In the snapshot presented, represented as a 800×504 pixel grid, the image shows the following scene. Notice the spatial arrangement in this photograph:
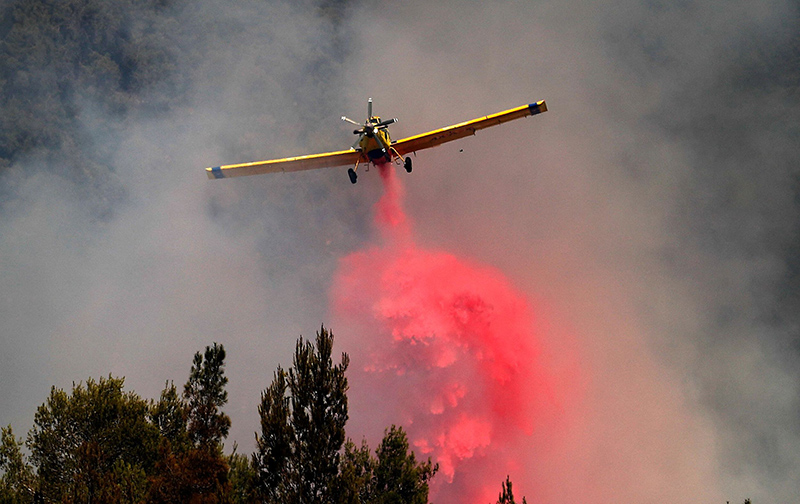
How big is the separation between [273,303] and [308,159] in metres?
125

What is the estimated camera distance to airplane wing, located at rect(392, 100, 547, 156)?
6400 cm

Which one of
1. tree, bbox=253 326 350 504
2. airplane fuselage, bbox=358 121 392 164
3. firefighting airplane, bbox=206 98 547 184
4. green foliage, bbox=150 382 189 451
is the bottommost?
tree, bbox=253 326 350 504

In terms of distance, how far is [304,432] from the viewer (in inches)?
1391

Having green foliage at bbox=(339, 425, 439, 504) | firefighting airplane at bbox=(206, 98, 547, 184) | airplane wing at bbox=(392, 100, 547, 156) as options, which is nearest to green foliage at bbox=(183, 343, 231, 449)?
green foliage at bbox=(339, 425, 439, 504)

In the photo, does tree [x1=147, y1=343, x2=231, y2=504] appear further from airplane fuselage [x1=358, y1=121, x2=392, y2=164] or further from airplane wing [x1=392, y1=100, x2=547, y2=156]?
airplane wing [x1=392, y1=100, x2=547, y2=156]

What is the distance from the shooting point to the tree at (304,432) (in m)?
34.7

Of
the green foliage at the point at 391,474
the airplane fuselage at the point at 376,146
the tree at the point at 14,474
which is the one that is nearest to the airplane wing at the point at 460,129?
the airplane fuselage at the point at 376,146

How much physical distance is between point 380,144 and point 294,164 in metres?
12.7

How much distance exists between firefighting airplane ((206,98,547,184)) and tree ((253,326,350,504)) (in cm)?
2630

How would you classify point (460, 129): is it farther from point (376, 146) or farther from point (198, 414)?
point (198, 414)

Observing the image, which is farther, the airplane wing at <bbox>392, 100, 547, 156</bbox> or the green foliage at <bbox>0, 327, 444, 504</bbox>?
the airplane wing at <bbox>392, 100, 547, 156</bbox>

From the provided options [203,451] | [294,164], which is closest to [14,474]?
[203,451]

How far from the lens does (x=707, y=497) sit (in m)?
162

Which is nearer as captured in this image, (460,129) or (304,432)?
(304,432)
